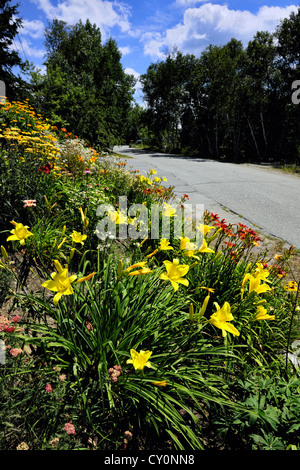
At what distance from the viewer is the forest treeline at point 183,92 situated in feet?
33.3

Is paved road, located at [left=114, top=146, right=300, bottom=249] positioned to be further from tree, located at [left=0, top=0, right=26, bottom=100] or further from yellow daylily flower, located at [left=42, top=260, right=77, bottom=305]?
tree, located at [left=0, top=0, right=26, bottom=100]

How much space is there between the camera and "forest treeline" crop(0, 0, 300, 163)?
10.1 m

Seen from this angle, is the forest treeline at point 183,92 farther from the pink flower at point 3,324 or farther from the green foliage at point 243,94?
the pink flower at point 3,324

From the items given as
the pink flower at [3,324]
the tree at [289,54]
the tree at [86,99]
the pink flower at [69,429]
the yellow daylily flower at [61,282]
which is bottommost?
the pink flower at [69,429]

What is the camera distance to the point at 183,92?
27828 mm

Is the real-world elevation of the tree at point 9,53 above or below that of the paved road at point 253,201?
above

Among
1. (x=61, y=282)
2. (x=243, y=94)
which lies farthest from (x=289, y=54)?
(x=61, y=282)

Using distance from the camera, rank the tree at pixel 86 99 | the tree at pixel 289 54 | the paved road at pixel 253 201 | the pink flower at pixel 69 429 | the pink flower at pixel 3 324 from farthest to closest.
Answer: the tree at pixel 289 54 → the tree at pixel 86 99 → the paved road at pixel 253 201 → the pink flower at pixel 3 324 → the pink flower at pixel 69 429

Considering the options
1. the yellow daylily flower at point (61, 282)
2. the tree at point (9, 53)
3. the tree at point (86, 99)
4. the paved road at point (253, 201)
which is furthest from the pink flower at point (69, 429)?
the tree at point (9, 53)

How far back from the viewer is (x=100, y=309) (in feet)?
5.57

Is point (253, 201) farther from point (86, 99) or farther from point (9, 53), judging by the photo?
point (9, 53)

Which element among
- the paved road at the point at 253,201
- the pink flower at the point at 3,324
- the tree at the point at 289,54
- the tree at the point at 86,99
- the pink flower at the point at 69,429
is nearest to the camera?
the pink flower at the point at 69,429

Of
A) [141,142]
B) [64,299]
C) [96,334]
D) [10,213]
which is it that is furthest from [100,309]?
[141,142]

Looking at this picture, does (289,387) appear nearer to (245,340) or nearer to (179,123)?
(245,340)
